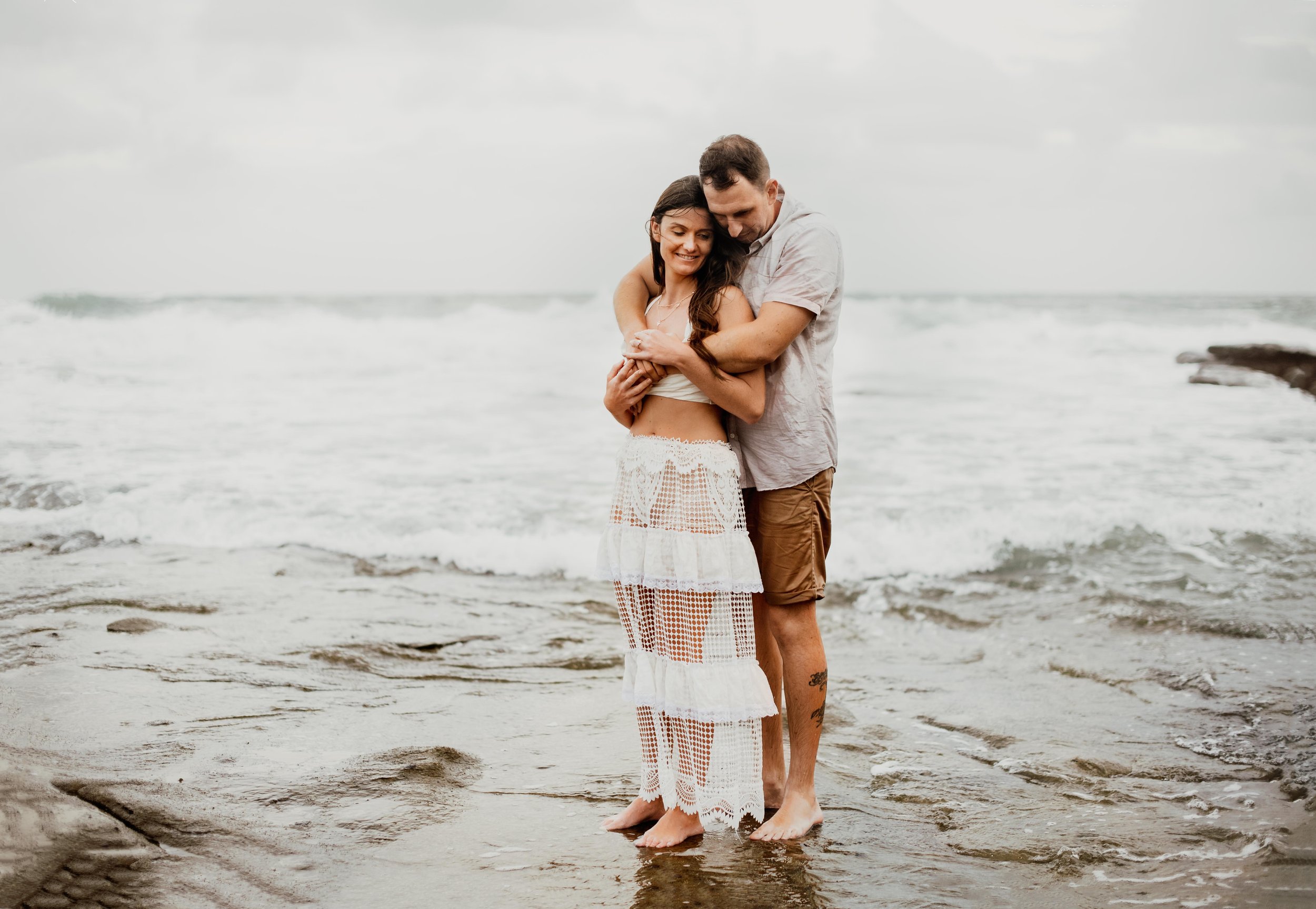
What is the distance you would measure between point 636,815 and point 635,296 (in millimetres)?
1665

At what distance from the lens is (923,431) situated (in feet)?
45.2

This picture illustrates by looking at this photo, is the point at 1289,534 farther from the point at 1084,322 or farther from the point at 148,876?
the point at 1084,322

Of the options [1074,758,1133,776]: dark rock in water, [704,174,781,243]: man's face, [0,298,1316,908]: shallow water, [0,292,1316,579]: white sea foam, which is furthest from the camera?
[0,292,1316,579]: white sea foam

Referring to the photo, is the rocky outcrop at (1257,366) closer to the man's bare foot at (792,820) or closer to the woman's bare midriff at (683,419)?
the man's bare foot at (792,820)

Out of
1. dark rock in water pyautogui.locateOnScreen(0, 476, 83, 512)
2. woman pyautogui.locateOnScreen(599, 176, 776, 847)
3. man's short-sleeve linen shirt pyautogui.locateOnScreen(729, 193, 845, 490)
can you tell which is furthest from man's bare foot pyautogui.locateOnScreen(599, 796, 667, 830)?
dark rock in water pyautogui.locateOnScreen(0, 476, 83, 512)

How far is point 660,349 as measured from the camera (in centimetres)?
303

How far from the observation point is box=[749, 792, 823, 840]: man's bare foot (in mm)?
3184

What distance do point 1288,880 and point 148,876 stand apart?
3.07m

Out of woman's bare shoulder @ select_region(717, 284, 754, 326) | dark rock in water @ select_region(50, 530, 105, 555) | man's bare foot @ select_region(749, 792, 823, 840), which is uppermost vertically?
woman's bare shoulder @ select_region(717, 284, 754, 326)

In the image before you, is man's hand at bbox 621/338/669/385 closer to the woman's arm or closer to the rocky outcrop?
the woman's arm

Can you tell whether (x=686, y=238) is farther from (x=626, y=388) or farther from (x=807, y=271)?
(x=626, y=388)

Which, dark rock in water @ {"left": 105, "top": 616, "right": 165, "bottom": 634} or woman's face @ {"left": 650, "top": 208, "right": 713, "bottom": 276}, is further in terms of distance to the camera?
dark rock in water @ {"left": 105, "top": 616, "right": 165, "bottom": 634}

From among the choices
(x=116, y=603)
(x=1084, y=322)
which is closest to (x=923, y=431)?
(x=116, y=603)

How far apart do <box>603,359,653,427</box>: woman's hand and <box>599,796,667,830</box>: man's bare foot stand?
1203 millimetres
